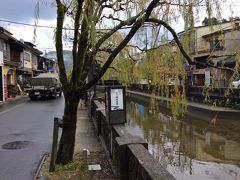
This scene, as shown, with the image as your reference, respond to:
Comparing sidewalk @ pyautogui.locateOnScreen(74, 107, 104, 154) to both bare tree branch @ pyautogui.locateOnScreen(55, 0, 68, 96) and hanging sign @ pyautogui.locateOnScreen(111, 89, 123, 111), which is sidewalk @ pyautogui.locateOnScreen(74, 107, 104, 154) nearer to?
hanging sign @ pyautogui.locateOnScreen(111, 89, 123, 111)

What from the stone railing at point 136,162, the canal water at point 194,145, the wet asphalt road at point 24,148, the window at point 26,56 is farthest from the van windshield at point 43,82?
the stone railing at point 136,162

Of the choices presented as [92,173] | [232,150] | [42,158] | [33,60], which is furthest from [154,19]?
[33,60]

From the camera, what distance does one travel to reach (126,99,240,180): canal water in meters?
8.43

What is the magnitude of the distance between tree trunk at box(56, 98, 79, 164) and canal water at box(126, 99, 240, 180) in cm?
280

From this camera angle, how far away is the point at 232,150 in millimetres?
10914

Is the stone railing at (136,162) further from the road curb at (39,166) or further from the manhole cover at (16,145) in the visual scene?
the manhole cover at (16,145)

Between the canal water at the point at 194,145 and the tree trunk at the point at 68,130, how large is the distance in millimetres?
2798

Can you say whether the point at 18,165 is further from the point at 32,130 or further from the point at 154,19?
the point at 32,130

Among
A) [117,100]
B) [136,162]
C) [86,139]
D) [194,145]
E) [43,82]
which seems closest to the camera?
[136,162]

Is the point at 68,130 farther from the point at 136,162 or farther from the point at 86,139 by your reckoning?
the point at 86,139

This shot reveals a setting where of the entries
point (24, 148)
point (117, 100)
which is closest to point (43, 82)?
point (24, 148)

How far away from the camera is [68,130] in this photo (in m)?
6.97

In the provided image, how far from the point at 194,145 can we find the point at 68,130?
6.28 m

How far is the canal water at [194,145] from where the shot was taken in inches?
332
